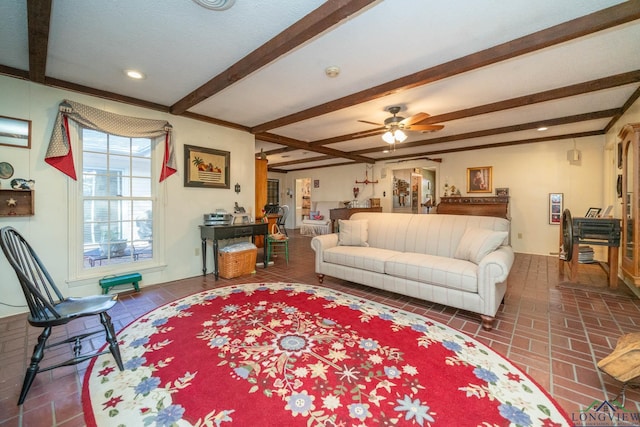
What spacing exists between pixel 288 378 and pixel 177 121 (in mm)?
3709

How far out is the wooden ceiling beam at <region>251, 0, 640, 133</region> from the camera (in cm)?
174

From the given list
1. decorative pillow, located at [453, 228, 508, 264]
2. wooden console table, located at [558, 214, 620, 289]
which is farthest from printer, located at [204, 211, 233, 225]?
wooden console table, located at [558, 214, 620, 289]

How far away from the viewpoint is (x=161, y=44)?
2.20 meters

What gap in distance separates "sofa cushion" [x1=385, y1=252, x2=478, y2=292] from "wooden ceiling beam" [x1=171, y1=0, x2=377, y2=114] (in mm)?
2308

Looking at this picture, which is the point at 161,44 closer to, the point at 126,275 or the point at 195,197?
Answer: the point at 195,197

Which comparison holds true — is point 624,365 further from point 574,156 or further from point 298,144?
point 298,144

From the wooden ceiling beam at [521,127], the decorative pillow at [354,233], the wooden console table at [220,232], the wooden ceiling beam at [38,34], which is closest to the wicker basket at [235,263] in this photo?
the wooden console table at [220,232]

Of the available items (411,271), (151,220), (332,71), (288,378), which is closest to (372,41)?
(332,71)

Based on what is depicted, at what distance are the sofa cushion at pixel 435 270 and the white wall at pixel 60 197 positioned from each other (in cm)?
298

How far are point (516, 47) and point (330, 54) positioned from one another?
152 cm

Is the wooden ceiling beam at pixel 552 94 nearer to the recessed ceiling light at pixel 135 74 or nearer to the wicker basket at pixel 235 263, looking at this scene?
the wicker basket at pixel 235 263

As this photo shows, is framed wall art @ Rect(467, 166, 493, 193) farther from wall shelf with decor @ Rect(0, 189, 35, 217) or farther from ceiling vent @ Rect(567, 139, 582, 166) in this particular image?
wall shelf with decor @ Rect(0, 189, 35, 217)

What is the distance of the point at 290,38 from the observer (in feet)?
6.39

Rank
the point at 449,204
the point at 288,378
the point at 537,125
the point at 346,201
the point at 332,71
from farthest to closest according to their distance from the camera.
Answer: the point at 346,201, the point at 449,204, the point at 537,125, the point at 332,71, the point at 288,378
